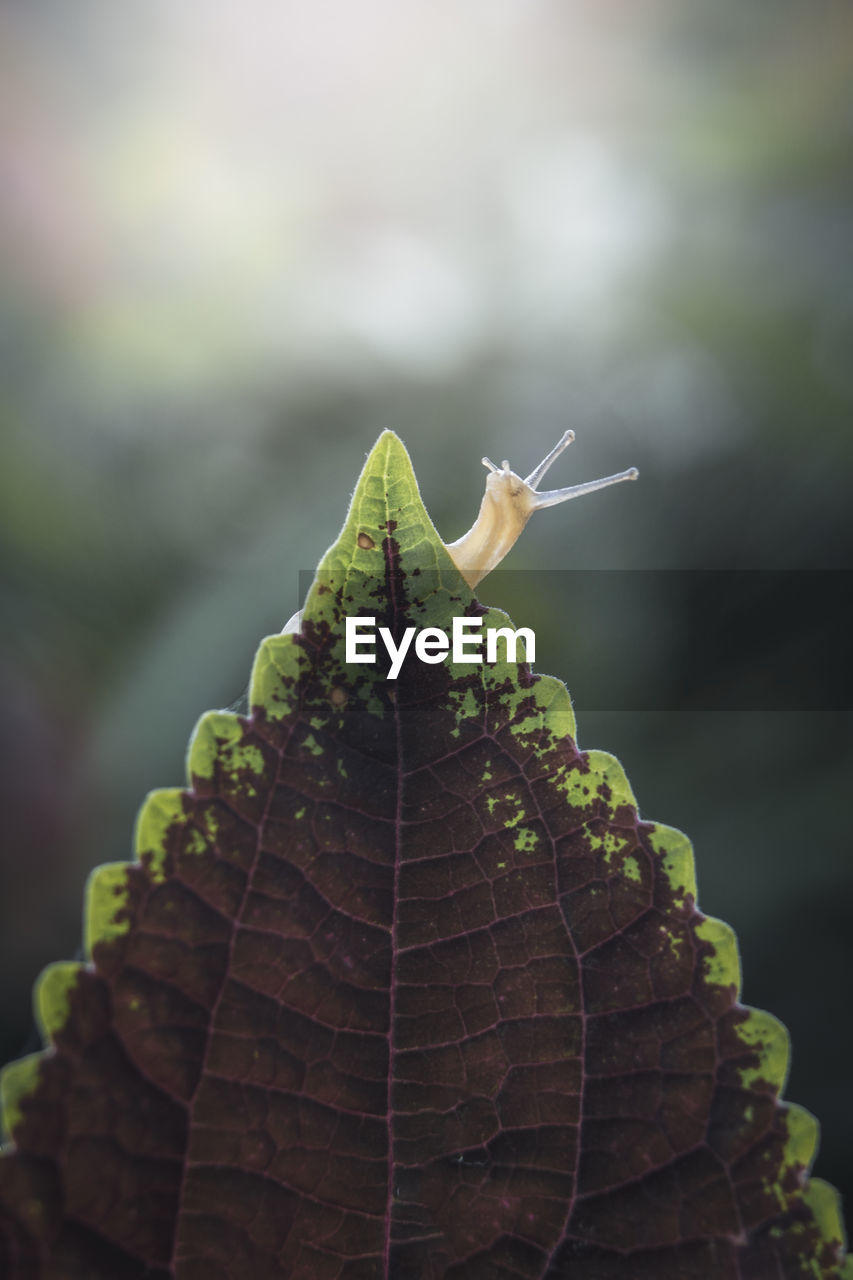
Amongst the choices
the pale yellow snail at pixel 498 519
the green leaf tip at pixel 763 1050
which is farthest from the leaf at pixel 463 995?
the pale yellow snail at pixel 498 519

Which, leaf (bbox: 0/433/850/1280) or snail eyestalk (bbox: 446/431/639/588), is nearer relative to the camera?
leaf (bbox: 0/433/850/1280)

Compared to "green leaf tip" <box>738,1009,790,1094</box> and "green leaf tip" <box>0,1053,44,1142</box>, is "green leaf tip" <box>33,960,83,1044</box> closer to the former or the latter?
"green leaf tip" <box>0,1053,44,1142</box>

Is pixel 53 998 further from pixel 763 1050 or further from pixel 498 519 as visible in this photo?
pixel 498 519

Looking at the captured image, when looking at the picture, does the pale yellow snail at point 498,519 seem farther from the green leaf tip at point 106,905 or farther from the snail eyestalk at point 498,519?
the green leaf tip at point 106,905

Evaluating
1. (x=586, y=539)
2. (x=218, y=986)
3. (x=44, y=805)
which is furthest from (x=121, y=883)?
(x=586, y=539)

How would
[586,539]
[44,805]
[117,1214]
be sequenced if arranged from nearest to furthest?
1. [117,1214]
2. [44,805]
3. [586,539]

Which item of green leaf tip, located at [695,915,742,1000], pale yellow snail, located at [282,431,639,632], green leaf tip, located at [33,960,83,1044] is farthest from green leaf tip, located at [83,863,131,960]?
pale yellow snail, located at [282,431,639,632]

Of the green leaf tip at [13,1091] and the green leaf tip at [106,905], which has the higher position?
the green leaf tip at [106,905]

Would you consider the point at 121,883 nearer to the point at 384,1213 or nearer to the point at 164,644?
the point at 384,1213
